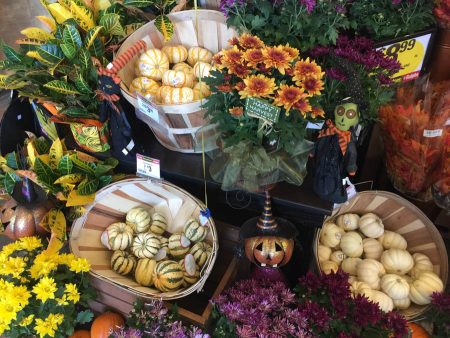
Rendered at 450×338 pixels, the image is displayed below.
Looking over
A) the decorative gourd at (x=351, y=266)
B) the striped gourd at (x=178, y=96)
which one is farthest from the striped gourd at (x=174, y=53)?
the decorative gourd at (x=351, y=266)

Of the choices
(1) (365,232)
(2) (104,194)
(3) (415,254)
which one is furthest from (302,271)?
(2) (104,194)

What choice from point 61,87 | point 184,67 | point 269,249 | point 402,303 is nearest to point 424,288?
point 402,303

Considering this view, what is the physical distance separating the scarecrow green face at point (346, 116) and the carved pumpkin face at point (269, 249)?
0.44 m

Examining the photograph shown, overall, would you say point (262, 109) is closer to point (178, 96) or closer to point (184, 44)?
point (178, 96)

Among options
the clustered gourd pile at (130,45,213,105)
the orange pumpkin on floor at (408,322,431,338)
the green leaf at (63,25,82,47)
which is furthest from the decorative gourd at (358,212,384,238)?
the green leaf at (63,25,82,47)

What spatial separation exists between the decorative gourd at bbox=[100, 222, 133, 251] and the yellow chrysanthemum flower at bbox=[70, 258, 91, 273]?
0.22m

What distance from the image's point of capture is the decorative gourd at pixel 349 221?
5.49ft

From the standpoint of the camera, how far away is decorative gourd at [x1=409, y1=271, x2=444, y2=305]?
1440 millimetres

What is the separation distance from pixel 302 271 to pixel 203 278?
504 millimetres

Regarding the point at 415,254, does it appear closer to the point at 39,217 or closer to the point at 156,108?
the point at 156,108

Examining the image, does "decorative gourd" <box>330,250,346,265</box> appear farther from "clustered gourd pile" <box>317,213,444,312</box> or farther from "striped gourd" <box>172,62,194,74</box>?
"striped gourd" <box>172,62,194,74</box>

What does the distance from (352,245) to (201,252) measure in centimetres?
62

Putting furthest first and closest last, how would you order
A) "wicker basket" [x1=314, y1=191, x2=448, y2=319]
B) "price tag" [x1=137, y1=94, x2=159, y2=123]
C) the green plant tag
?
"wicker basket" [x1=314, y1=191, x2=448, y2=319] < "price tag" [x1=137, y1=94, x2=159, y2=123] < the green plant tag

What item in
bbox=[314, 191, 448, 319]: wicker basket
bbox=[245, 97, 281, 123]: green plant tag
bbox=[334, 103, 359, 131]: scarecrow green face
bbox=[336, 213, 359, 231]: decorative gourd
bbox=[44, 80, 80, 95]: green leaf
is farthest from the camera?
bbox=[336, 213, 359, 231]: decorative gourd
